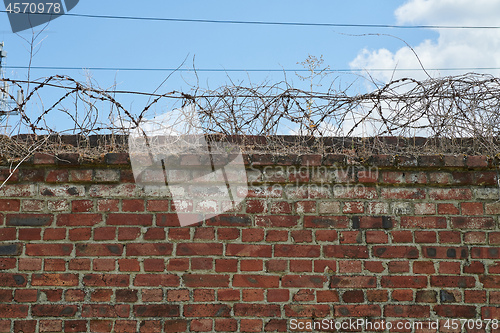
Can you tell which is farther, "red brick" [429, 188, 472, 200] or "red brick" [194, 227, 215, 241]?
"red brick" [429, 188, 472, 200]

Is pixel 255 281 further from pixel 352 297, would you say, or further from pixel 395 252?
pixel 395 252

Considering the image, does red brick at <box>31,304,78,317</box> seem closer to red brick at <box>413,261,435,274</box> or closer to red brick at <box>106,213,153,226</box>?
red brick at <box>106,213,153,226</box>

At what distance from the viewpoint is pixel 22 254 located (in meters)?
2.96

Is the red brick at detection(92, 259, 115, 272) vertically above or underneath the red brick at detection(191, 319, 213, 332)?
above

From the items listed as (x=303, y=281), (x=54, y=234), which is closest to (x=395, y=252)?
(x=303, y=281)

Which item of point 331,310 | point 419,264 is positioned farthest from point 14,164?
point 419,264

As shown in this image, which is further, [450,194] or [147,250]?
[450,194]

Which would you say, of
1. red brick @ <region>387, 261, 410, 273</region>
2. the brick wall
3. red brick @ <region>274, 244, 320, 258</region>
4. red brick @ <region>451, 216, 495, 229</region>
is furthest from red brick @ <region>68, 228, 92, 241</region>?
red brick @ <region>451, 216, 495, 229</region>

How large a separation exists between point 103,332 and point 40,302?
477 millimetres

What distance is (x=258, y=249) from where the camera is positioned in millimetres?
2934

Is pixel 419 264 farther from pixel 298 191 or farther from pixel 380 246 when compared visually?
pixel 298 191

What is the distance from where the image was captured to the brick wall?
2902 millimetres

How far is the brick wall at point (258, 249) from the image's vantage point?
114 inches

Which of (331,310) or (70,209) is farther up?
(70,209)
